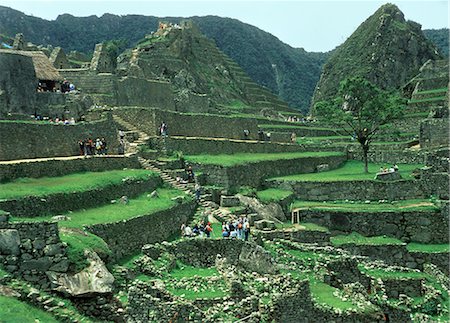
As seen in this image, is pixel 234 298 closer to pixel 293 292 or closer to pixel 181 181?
pixel 293 292

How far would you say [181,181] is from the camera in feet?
94.3

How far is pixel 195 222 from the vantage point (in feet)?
80.7

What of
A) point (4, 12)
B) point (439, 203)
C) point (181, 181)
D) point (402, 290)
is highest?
point (4, 12)

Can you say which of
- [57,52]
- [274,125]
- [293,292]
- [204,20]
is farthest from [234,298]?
[204,20]

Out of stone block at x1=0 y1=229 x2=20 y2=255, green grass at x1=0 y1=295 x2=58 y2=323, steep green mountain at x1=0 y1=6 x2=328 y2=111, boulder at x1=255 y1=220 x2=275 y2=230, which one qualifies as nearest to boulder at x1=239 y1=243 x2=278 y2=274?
boulder at x1=255 y1=220 x2=275 y2=230

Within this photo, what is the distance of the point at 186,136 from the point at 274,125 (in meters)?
23.4

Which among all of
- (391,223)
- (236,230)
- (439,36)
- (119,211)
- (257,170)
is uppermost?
(439,36)

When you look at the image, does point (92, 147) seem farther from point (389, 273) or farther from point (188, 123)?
point (389, 273)

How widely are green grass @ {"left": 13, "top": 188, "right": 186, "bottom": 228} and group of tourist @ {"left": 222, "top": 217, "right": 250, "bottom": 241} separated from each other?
2.38 m

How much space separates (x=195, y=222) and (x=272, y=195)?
27.6 feet

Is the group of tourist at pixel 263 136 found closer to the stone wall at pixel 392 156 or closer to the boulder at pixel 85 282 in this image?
the stone wall at pixel 392 156

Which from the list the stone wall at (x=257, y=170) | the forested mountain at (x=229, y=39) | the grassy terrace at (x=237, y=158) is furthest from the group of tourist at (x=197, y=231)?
the forested mountain at (x=229, y=39)

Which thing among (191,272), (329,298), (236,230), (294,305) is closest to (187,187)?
(236,230)

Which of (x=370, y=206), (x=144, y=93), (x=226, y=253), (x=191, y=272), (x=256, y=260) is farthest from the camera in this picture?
(x=144, y=93)
